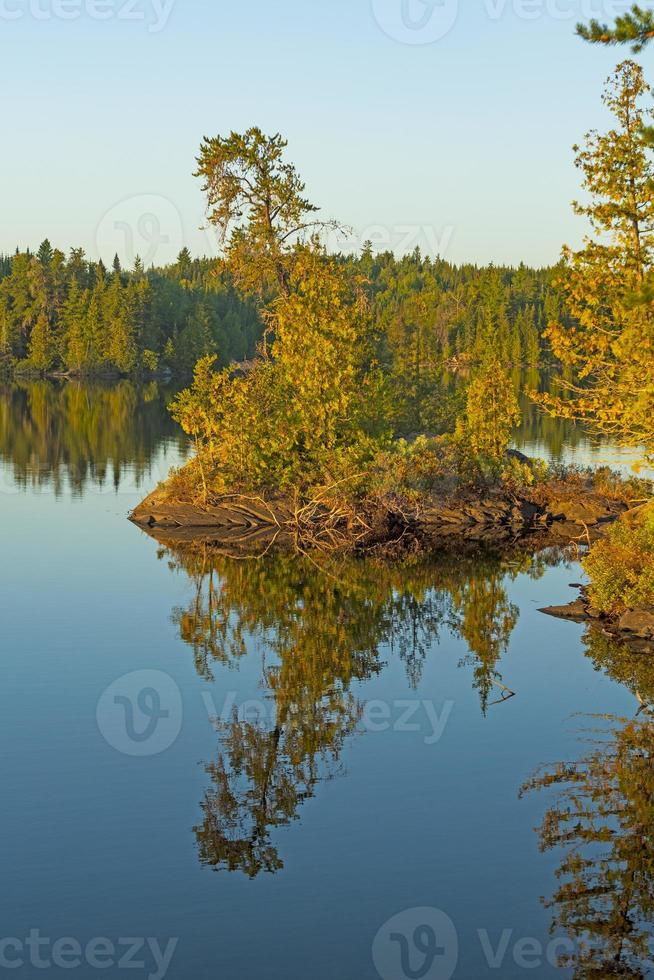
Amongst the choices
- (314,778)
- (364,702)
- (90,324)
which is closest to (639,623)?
(364,702)

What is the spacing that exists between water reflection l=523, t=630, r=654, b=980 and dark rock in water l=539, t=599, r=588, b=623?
729 centimetres

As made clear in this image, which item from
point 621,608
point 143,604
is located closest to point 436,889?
point 621,608

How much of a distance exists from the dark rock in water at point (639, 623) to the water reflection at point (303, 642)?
10.8 feet

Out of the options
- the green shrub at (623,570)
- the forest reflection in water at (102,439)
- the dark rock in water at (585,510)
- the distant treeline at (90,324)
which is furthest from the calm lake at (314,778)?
the distant treeline at (90,324)

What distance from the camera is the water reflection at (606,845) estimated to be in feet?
51.8

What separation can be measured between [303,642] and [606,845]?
12466 millimetres

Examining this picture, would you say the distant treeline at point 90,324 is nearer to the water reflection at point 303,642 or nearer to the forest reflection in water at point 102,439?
the forest reflection in water at point 102,439

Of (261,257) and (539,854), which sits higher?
(261,257)

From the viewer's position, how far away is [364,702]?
25516 millimetres

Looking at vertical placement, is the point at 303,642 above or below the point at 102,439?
below

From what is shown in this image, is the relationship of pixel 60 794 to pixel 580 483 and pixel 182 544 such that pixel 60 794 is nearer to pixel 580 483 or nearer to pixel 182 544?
pixel 182 544

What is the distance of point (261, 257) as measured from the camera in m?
51.3

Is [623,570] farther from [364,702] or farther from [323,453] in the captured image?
[323,453]

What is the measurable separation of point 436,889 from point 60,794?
7.13 meters
